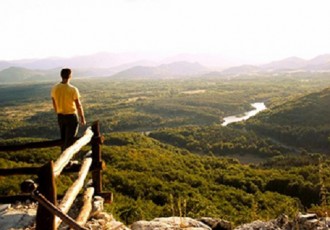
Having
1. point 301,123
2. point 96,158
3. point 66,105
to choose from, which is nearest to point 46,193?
point 96,158

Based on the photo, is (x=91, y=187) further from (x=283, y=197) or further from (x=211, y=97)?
(x=211, y=97)

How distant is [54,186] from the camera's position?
13.6 feet

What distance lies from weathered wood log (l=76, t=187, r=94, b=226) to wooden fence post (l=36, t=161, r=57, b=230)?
4.49ft

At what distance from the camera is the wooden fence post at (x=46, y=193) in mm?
4004

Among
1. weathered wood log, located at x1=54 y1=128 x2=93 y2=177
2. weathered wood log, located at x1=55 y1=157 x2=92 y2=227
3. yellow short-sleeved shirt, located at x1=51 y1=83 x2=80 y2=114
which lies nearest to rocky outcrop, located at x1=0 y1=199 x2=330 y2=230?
weathered wood log, located at x1=55 y1=157 x2=92 y2=227

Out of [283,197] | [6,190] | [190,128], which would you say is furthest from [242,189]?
[190,128]

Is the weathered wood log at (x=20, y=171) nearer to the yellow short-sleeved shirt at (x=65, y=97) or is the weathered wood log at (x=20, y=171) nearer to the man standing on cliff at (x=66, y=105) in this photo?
the man standing on cliff at (x=66, y=105)

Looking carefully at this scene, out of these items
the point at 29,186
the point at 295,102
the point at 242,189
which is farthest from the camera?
the point at 295,102

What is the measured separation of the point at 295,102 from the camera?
287ft

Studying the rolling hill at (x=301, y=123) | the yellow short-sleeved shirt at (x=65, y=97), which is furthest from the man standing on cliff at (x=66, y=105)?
the rolling hill at (x=301, y=123)

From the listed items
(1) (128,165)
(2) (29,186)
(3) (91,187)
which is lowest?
(1) (128,165)

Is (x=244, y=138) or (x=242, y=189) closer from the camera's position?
(x=242, y=189)

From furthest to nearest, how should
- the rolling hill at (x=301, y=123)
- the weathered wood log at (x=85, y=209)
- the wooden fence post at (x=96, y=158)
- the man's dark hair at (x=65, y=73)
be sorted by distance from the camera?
the rolling hill at (x=301, y=123) → the man's dark hair at (x=65, y=73) → the wooden fence post at (x=96, y=158) → the weathered wood log at (x=85, y=209)

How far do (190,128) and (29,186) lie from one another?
7405 centimetres
